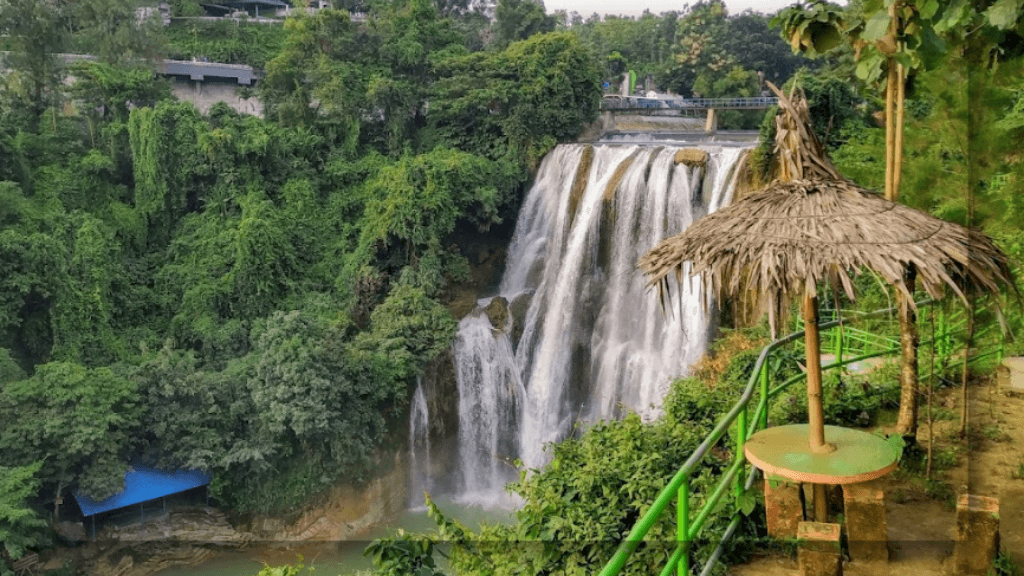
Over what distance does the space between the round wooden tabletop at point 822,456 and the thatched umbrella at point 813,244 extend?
93 millimetres

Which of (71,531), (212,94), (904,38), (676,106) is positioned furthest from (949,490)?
(212,94)

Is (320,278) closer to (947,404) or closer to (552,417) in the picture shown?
(552,417)

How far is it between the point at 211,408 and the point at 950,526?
11874mm

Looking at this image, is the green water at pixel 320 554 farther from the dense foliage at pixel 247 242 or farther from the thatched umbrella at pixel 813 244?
the thatched umbrella at pixel 813 244

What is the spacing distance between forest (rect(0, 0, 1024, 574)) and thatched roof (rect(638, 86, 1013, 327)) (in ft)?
11.7

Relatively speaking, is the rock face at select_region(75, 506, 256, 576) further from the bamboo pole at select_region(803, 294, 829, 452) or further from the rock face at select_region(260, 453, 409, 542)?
the bamboo pole at select_region(803, 294, 829, 452)

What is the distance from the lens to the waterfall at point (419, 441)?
590 inches

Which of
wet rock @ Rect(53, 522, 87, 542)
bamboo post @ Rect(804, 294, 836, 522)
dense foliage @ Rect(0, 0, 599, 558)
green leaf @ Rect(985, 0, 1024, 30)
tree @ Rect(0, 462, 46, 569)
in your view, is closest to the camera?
green leaf @ Rect(985, 0, 1024, 30)

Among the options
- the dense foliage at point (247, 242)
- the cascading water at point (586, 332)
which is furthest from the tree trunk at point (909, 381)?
the dense foliage at point (247, 242)

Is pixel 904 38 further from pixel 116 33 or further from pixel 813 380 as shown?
pixel 116 33

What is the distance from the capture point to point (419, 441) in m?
15.1

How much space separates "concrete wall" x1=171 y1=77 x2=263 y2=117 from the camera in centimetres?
2262

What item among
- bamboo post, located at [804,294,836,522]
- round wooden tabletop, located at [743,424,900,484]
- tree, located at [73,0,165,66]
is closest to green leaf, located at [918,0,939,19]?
bamboo post, located at [804,294,836,522]

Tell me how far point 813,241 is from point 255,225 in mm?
14566
